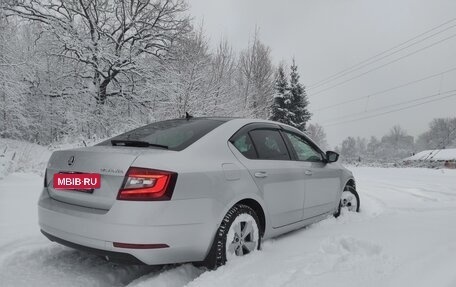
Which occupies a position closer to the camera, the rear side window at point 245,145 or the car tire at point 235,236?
the car tire at point 235,236

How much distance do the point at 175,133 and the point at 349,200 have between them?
3054mm

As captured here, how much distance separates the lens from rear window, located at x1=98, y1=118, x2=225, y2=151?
3219 mm

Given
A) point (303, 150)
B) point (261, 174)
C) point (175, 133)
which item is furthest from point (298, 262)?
point (303, 150)

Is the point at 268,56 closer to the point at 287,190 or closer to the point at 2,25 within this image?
the point at 2,25

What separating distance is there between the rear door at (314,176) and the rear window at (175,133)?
114cm

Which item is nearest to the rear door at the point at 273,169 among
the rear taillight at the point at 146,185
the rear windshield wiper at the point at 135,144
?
the rear windshield wiper at the point at 135,144

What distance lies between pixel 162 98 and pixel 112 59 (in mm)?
2920

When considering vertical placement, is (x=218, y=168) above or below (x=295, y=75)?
below

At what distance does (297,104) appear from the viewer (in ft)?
115

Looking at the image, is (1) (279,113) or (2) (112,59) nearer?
(2) (112,59)

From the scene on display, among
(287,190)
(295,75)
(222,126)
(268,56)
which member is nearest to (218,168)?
(222,126)

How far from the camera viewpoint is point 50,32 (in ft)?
55.7

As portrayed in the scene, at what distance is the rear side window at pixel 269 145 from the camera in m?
3.78

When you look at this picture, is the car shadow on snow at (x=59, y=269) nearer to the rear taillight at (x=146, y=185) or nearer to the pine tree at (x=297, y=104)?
the rear taillight at (x=146, y=185)
